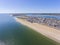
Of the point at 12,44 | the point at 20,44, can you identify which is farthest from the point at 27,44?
the point at 12,44

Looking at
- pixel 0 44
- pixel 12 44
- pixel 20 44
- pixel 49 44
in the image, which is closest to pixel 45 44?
pixel 49 44

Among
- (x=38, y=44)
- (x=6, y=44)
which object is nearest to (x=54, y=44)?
(x=38, y=44)

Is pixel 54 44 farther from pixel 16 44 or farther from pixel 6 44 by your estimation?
pixel 6 44

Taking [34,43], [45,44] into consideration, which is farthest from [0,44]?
[45,44]

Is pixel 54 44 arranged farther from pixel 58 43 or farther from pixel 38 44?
pixel 38 44

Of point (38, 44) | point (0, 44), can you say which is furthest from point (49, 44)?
point (0, 44)

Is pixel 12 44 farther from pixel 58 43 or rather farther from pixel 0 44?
pixel 58 43

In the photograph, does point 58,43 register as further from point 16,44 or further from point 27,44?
point 16,44
